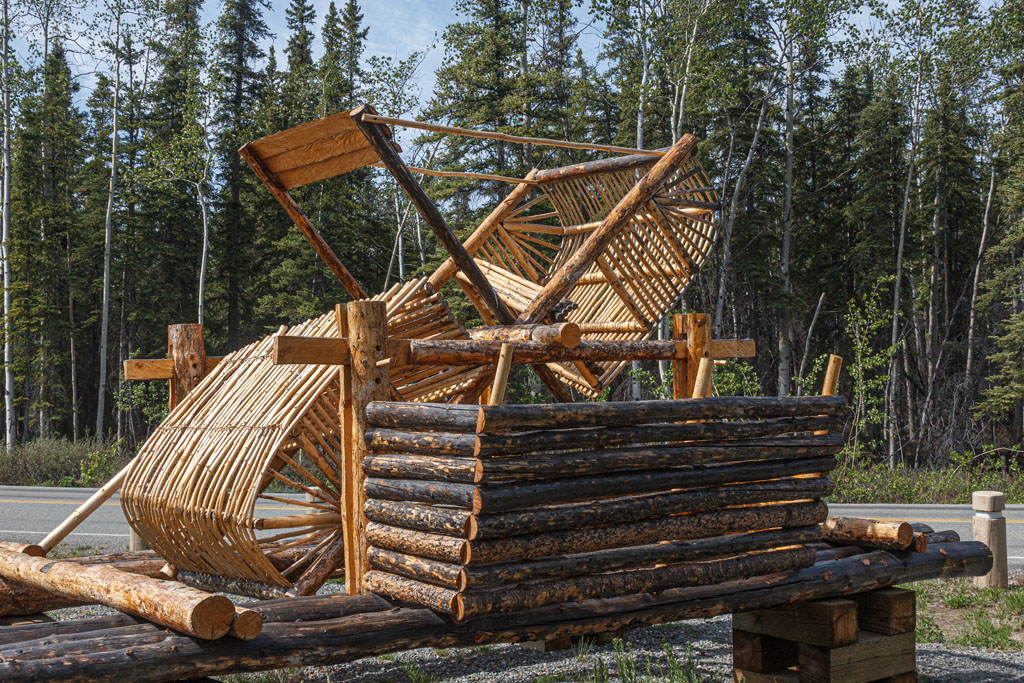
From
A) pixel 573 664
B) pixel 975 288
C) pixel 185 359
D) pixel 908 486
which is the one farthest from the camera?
pixel 975 288

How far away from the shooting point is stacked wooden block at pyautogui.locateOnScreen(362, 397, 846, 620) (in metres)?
3.69

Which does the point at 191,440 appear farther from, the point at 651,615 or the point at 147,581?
the point at 651,615

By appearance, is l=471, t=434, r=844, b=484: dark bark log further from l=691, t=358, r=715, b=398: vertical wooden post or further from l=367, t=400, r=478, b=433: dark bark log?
l=691, t=358, r=715, b=398: vertical wooden post

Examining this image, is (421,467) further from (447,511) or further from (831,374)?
(831,374)

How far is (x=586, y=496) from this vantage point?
3930 mm

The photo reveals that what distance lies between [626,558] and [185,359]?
378cm

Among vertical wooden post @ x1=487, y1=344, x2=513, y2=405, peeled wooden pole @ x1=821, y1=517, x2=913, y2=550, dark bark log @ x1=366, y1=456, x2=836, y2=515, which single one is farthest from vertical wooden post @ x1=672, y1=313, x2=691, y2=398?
vertical wooden post @ x1=487, y1=344, x2=513, y2=405

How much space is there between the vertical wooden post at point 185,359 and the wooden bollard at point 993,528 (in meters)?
6.50

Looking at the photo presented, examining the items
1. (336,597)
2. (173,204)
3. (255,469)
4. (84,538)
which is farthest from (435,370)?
(173,204)

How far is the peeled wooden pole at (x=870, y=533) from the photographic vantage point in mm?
5285

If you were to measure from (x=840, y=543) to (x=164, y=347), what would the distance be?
3329cm

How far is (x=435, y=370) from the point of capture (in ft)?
19.7

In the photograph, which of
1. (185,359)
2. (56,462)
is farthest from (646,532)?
(56,462)

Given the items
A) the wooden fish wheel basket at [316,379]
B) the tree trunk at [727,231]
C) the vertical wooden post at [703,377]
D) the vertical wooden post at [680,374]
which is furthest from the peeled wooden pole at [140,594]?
the tree trunk at [727,231]
